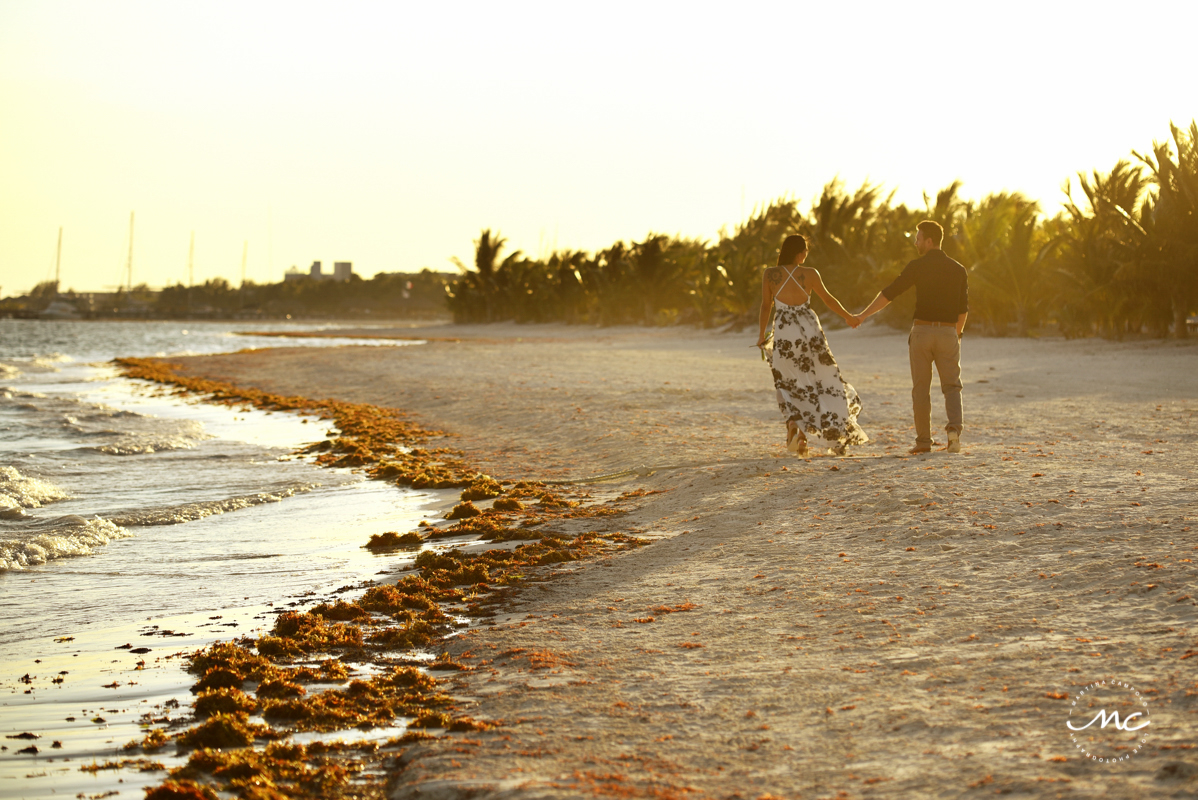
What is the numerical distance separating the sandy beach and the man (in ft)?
1.25

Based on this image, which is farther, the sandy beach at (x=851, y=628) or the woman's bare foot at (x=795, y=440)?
the woman's bare foot at (x=795, y=440)

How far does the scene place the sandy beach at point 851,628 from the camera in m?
2.66

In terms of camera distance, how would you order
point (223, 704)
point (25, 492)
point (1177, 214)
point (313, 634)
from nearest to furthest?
point (223, 704)
point (313, 634)
point (25, 492)
point (1177, 214)

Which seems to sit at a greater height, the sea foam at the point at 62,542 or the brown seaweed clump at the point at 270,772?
the brown seaweed clump at the point at 270,772

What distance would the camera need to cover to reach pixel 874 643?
360 centimetres

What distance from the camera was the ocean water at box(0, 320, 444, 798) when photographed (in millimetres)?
3326

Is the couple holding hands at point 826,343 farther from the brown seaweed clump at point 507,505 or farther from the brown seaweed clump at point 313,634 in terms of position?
the brown seaweed clump at point 313,634

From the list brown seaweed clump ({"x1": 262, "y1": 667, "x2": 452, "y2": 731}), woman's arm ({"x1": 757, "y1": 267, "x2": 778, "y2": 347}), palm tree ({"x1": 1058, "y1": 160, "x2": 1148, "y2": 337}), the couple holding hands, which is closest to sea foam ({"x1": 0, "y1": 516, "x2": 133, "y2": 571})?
brown seaweed clump ({"x1": 262, "y1": 667, "x2": 452, "y2": 731})

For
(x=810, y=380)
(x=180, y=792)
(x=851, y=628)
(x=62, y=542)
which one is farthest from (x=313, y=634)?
(x=810, y=380)

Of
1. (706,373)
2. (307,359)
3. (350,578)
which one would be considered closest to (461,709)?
(350,578)

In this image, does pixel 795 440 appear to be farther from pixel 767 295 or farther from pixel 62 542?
pixel 62 542

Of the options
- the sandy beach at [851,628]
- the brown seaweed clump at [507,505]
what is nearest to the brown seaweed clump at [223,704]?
the sandy beach at [851,628]

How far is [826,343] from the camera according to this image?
24.3 ft

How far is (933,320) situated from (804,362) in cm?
98
